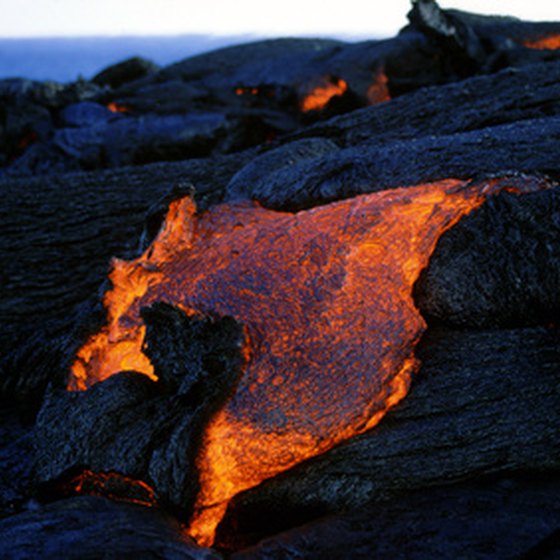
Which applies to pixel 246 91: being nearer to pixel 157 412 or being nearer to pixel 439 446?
pixel 157 412

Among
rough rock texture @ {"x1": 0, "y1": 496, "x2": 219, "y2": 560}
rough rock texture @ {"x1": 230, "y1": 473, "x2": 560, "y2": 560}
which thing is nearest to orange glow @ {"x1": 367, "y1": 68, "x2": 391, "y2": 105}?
rough rock texture @ {"x1": 230, "y1": 473, "x2": 560, "y2": 560}

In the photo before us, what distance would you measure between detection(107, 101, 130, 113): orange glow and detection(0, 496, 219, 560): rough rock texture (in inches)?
404

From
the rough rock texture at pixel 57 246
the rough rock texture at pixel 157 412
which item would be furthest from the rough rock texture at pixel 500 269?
the rough rock texture at pixel 57 246

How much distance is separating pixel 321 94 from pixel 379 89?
1.30 metres

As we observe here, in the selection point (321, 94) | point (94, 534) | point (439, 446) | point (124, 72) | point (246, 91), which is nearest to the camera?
point (94, 534)

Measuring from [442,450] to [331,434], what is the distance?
53 centimetres

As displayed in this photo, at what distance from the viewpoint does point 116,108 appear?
11164 millimetres

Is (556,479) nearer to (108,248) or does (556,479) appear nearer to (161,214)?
(161,214)

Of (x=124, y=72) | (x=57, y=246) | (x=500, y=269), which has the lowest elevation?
(x=57, y=246)

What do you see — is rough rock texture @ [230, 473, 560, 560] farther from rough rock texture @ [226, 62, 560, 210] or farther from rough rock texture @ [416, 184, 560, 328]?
rough rock texture @ [226, 62, 560, 210]

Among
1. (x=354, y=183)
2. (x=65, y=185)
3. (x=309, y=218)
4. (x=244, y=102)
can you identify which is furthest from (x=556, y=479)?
(x=244, y=102)

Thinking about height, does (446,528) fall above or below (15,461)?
above

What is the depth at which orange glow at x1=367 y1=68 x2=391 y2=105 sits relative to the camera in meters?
9.89

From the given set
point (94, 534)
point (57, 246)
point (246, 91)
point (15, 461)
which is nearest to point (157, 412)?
point (94, 534)
